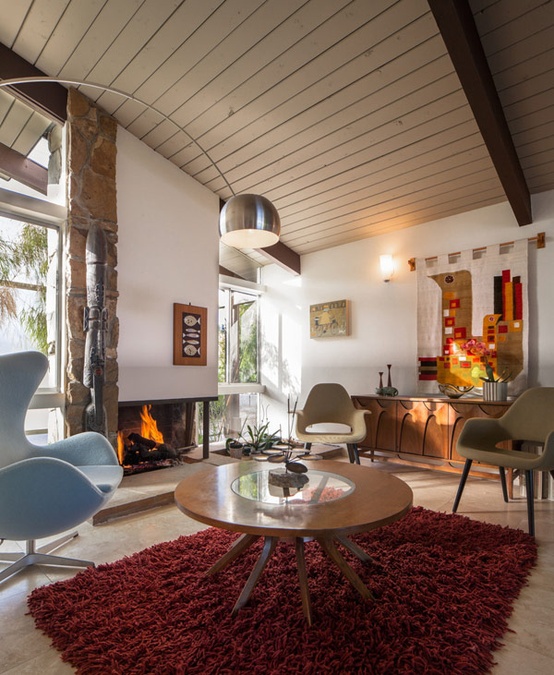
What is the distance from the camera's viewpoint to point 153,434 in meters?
4.51

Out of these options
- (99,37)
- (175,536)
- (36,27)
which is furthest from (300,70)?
(175,536)

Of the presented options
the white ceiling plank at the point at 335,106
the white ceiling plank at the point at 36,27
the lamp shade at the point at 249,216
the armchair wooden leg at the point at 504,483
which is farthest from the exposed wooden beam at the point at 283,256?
the armchair wooden leg at the point at 504,483

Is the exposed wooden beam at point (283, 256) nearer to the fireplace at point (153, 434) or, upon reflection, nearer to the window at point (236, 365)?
the window at point (236, 365)

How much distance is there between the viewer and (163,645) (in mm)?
1536

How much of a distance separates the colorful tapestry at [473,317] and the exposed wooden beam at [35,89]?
3.71m

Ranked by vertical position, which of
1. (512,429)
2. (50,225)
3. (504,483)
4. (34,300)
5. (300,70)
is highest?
(300,70)

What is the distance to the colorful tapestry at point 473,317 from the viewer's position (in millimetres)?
3863

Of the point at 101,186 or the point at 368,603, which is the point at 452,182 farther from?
the point at 368,603

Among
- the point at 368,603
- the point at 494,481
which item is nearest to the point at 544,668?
the point at 368,603

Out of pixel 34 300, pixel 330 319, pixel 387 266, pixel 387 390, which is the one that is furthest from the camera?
pixel 330 319

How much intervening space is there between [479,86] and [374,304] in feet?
8.61

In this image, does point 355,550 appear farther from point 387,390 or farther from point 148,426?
point 148,426

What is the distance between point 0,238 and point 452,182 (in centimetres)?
389

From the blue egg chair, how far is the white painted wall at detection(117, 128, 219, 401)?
4.41 feet
